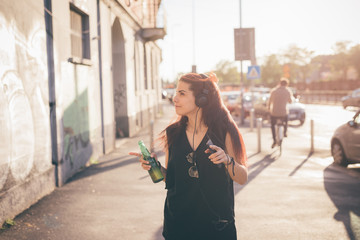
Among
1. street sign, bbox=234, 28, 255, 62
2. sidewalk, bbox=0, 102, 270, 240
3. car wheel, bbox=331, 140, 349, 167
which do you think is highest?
street sign, bbox=234, 28, 255, 62

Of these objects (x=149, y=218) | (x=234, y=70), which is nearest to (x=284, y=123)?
(x=149, y=218)

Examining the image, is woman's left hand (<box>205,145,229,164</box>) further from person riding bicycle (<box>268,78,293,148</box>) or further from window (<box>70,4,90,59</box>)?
person riding bicycle (<box>268,78,293,148</box>)

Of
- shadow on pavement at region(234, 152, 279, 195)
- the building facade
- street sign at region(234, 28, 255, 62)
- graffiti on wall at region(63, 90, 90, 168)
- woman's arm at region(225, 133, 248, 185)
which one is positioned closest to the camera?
woman's arm at region(225, 133, 248, 185)

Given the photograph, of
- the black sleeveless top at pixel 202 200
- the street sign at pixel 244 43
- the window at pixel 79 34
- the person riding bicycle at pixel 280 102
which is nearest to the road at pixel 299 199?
the person riding bicycle at pixel 280 102

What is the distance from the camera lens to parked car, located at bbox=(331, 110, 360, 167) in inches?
340

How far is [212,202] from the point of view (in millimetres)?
2629

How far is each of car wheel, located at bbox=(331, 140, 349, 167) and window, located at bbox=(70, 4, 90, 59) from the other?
5.84 meters

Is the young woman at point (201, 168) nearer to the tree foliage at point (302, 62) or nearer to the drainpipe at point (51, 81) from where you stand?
the drainpipe at point (51, 81)

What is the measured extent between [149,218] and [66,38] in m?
4.24

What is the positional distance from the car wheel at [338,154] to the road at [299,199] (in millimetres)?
170

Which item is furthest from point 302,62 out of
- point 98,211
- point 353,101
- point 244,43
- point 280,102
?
point 98,211

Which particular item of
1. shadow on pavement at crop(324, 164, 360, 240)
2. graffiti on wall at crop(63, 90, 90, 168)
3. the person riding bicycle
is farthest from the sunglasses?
the person riding bicycle

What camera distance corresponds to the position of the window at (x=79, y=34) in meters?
9.38

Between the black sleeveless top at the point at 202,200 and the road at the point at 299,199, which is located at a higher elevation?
the black sleeveless top at the point at 202,200
